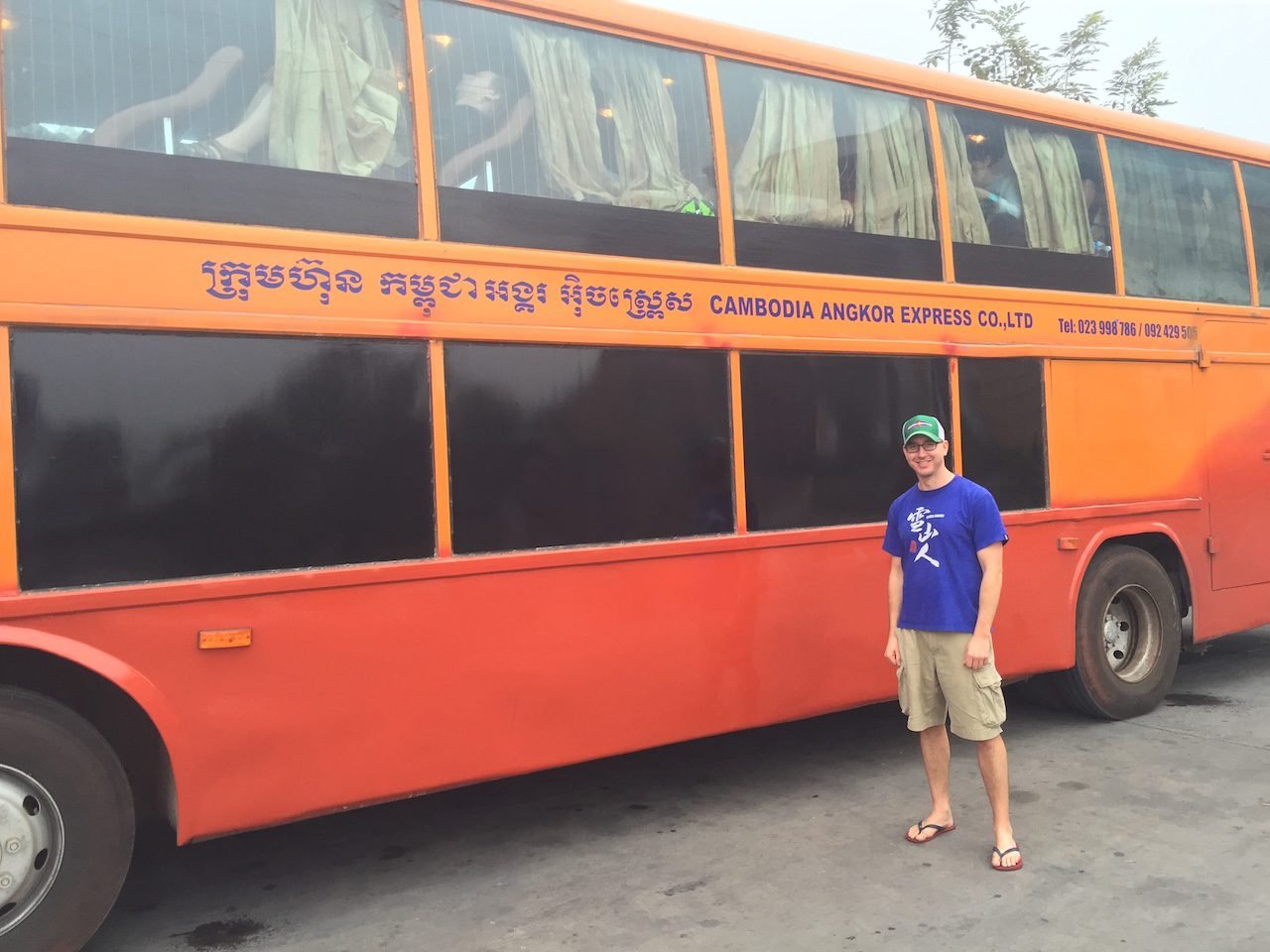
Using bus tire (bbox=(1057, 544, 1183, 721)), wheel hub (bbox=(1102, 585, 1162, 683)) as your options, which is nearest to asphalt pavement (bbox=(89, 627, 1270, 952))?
bus tire (bbox=(1057, 544, 1183, 721))

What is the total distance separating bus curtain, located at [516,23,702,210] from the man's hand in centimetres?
228

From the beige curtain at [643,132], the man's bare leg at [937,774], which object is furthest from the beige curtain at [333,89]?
the man's bare leg at [937,774]

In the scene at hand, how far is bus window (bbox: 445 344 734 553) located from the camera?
4.02 metres

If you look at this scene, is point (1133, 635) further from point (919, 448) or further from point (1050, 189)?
point (919, 448)

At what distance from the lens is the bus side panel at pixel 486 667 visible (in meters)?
3.50

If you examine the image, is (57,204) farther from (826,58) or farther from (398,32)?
(826,58)

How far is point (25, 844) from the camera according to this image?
3232 mm

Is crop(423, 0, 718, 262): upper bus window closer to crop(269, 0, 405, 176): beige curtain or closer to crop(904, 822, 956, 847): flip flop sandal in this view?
crop(269, 0, 405, 176): beige curtain

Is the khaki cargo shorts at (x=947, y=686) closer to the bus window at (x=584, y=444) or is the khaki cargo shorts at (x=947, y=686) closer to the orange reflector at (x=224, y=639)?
the bus window at (x=584, y=444)

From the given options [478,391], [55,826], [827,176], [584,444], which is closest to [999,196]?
[827,176]

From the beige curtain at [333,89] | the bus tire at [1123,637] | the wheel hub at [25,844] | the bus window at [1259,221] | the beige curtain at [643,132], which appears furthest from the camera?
the bus window at [1259,221]

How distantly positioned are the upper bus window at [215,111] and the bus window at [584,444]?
0.78 meters

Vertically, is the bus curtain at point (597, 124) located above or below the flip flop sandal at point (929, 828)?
above

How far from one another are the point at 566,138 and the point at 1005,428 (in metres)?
2.89
